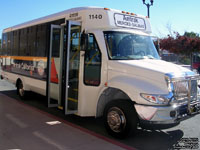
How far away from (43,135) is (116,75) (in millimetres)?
2309

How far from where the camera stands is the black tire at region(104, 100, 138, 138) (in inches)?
191

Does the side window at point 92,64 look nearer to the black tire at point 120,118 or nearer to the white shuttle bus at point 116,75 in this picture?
the white shuttle bus at point 116,75

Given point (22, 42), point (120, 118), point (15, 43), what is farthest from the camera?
point (15, 43)

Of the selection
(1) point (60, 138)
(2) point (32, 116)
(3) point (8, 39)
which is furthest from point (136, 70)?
(3) point (8, 39)

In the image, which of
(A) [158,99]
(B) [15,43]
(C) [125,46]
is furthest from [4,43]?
(A) [158,99]

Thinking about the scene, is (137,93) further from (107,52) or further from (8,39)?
(8,39)

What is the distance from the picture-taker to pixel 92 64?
5594mm

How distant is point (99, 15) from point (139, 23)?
1290mm

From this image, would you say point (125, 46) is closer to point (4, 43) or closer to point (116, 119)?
point (116, 119)

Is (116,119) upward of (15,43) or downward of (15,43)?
downward

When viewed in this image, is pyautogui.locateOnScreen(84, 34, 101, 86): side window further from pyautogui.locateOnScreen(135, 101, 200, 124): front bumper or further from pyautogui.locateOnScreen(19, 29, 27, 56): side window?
pyautogui.locateOnScreen(19, 29, 27, 56): side window

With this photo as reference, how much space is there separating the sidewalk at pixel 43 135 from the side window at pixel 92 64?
1.35 meters

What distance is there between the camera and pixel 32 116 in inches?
275

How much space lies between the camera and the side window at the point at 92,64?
215 inches
